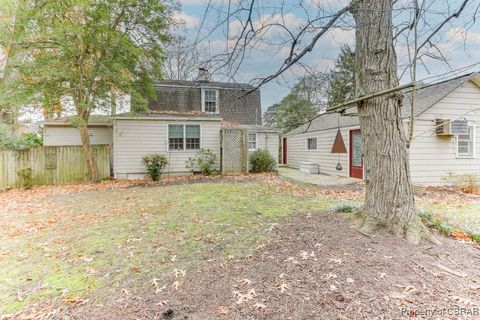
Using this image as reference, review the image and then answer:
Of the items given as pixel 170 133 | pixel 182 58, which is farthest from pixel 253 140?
pixel 182 58

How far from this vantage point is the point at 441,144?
9922 mm

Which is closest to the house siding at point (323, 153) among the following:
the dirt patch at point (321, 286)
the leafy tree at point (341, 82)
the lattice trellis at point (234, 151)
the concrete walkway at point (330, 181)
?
the concrete walkway at point (330, 181)

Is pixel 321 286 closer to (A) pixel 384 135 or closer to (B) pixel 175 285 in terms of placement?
(B) pixel 175 285

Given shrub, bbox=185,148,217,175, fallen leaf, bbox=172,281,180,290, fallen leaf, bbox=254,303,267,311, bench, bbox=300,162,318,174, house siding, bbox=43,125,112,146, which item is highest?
house siding, bbox=43,125,112,146

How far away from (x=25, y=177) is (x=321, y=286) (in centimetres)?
1190

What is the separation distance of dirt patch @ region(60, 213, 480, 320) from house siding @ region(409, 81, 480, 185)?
7407 millimetres

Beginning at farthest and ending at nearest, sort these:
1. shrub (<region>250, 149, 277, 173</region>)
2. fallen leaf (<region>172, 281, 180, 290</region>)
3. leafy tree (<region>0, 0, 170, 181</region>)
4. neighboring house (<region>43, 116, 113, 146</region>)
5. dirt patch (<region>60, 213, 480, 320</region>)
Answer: neighboring house (<region>43, 116, 113, 146</region>)
shrub (<region>250, 149, 277, 173</region>)
leafy tree (<region>0, 0, 170, 181</region>)
fallen leaf (<region>172, 281, 180, 290</region>)
dirt patch (<region>60, 213, 480, 320</region>)

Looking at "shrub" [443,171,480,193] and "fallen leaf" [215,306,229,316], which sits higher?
"shrub" [443,171,480,193]

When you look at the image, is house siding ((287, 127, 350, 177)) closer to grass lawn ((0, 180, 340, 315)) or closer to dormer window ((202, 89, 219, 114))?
grass lawn ((0, 180, 340, 315))

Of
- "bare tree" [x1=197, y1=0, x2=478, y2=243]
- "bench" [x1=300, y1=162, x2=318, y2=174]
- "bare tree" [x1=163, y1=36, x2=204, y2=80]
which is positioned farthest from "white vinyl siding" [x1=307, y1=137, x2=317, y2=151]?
"bare tree" [x1=197, y1=0, x2=478, y2=243]

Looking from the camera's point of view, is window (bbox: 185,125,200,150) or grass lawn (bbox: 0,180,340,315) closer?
grass lawn (bbox: 0,180,340,315)

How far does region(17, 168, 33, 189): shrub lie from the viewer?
33.1ft

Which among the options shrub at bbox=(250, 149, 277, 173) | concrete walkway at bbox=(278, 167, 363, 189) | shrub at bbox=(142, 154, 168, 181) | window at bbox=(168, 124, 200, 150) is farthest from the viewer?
shrub at bbox=(250, 149, 277, 173)

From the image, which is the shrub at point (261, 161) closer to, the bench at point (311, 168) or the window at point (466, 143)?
the bench at point (311, 168)
